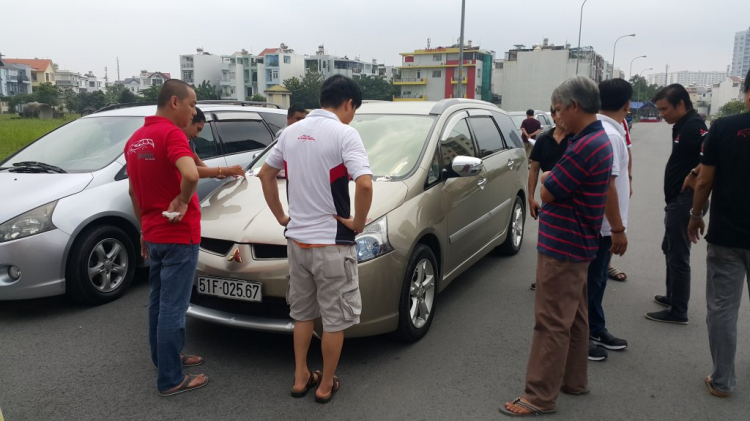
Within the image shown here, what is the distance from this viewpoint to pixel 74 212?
14.9ft

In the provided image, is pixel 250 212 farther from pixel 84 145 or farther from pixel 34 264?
pixel 84 145

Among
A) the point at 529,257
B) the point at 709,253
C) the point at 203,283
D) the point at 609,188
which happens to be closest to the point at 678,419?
the point at 709,253

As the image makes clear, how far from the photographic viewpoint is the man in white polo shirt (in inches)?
116

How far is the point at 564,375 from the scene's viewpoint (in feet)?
10.9

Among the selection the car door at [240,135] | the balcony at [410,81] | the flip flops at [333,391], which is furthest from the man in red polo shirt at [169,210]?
the balcony at [410,81]

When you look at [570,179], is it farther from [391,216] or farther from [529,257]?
[529,257]

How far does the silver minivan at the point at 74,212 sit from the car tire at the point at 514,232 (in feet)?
10.9

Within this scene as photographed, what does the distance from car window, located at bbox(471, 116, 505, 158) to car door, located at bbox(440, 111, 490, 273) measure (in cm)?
18

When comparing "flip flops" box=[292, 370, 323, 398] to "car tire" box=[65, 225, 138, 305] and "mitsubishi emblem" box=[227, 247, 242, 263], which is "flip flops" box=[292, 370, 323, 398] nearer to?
"mitsubishi emblem" box=[227, 247, 242, 263]

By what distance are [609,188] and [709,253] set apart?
2.78 ft

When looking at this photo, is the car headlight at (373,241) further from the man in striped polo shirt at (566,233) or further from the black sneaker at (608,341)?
the black sneaker at (608,341)

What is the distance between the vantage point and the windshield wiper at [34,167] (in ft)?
16.5

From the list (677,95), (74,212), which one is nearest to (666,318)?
(677,95)

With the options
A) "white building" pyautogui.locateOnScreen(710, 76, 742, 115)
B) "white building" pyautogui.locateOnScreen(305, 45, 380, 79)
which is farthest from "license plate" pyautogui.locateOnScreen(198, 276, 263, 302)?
"white building" pyautogui.locateOnScreen(710, 76, 742, 115)
